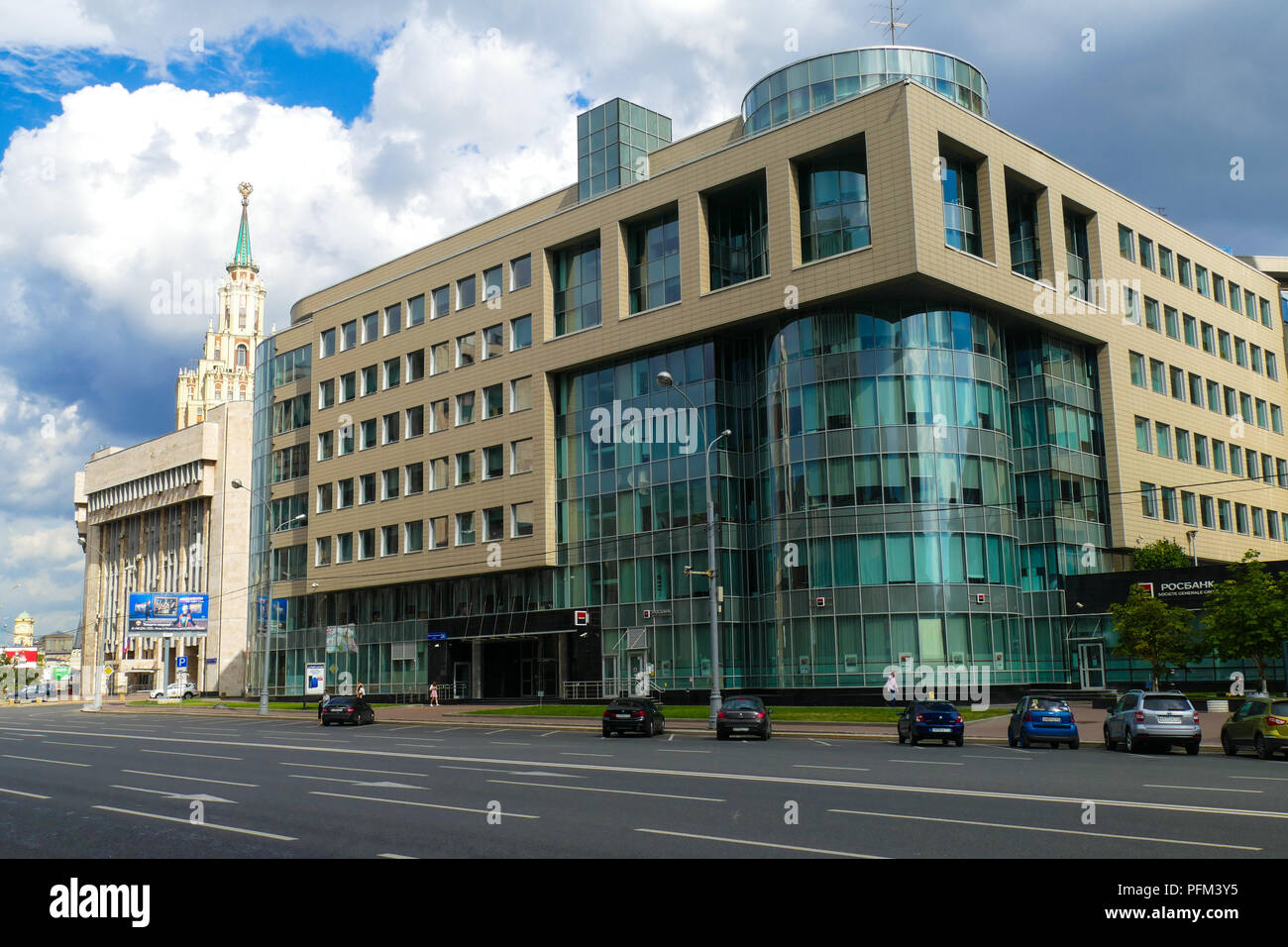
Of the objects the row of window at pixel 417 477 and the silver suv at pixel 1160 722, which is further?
the row of window at pixel 417 477

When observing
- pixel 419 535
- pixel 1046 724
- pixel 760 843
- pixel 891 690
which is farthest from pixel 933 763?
pixel 419 535

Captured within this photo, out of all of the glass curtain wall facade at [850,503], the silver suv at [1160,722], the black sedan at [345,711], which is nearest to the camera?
the silver suv at [1160,722]

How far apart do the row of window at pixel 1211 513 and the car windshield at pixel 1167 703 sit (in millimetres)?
31829

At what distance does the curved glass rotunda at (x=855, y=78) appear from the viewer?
52.4 meters

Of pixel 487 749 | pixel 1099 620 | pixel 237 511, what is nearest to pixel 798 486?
pixel 1099 620

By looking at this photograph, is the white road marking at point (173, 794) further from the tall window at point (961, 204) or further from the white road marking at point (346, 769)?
the tall window at point (961, 204)

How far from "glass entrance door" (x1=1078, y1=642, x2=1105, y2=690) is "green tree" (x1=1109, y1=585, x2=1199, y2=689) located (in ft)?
18.7

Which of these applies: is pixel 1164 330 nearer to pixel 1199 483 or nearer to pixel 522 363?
pixel 1199 483

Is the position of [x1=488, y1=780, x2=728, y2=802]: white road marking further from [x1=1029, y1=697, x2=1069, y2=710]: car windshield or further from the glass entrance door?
the glass entrance door

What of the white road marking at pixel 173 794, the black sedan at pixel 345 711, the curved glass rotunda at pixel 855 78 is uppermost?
the curved glass rotunda at pixel 855 78

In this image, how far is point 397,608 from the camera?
69.1 m

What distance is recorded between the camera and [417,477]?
67.6 m

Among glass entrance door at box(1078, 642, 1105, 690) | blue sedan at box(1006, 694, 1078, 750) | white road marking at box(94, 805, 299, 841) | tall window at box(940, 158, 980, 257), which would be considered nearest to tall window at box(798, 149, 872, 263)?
tall window at box(940, 158, 980, 257)

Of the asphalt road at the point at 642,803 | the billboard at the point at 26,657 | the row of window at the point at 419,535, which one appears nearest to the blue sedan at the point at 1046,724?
the asphalt road at the point at 642,803
